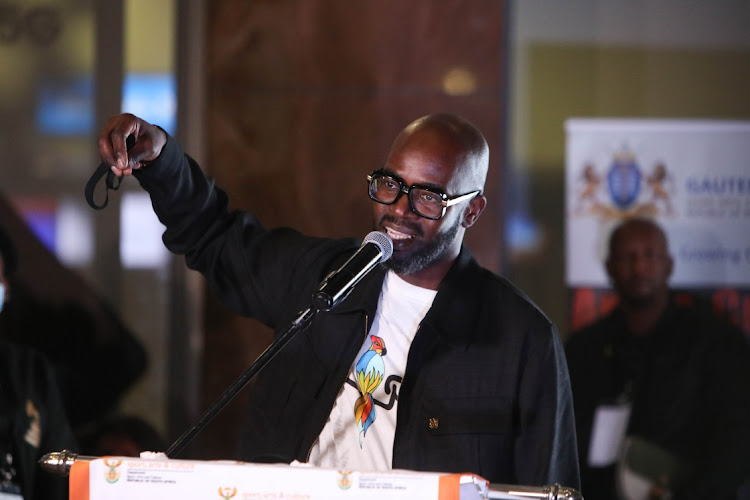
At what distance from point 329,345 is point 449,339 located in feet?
1.00

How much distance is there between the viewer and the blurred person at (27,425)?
10.2 feet

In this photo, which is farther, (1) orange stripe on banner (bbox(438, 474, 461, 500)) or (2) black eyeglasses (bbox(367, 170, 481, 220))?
(2) black eyeglasses (bbox(367, 170, 481, 220))

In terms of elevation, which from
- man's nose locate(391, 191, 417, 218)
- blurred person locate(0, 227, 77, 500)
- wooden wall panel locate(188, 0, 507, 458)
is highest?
wooden wall panel locate(188, 0, 507, 458)

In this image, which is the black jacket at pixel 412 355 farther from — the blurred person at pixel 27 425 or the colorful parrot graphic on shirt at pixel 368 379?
the blurred person at pixel 27 425

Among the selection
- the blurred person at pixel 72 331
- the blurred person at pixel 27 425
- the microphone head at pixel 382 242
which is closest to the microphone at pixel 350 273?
the microphone head at pixel 382 242

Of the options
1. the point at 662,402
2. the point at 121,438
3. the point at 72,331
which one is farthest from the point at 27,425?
the point at 662,402

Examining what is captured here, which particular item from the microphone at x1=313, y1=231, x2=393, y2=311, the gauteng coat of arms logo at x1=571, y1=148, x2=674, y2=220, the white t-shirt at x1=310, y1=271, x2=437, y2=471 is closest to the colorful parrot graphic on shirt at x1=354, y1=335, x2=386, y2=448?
the white t-shirt at x1=310, y1=271, x2=437, y2=471

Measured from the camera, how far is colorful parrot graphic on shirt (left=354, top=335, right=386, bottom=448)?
2.32 meters

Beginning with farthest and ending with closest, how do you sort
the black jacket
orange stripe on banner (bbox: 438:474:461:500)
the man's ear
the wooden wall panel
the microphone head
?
the wooden wall panel → the man's ear → the black jacket → the microphone head → orange stripe on banner (bbox: 438:474:461:500)

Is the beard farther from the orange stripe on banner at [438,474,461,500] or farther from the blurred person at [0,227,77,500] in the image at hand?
the blurred person at [0,227,77,500]

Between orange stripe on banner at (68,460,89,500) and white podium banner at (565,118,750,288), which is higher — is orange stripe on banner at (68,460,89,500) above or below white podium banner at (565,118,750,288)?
below

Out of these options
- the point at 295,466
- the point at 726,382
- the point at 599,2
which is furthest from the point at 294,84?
the point at 295,466

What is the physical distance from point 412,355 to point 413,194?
0.39 meters

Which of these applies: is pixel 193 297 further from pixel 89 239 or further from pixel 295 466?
pixel 295 466
